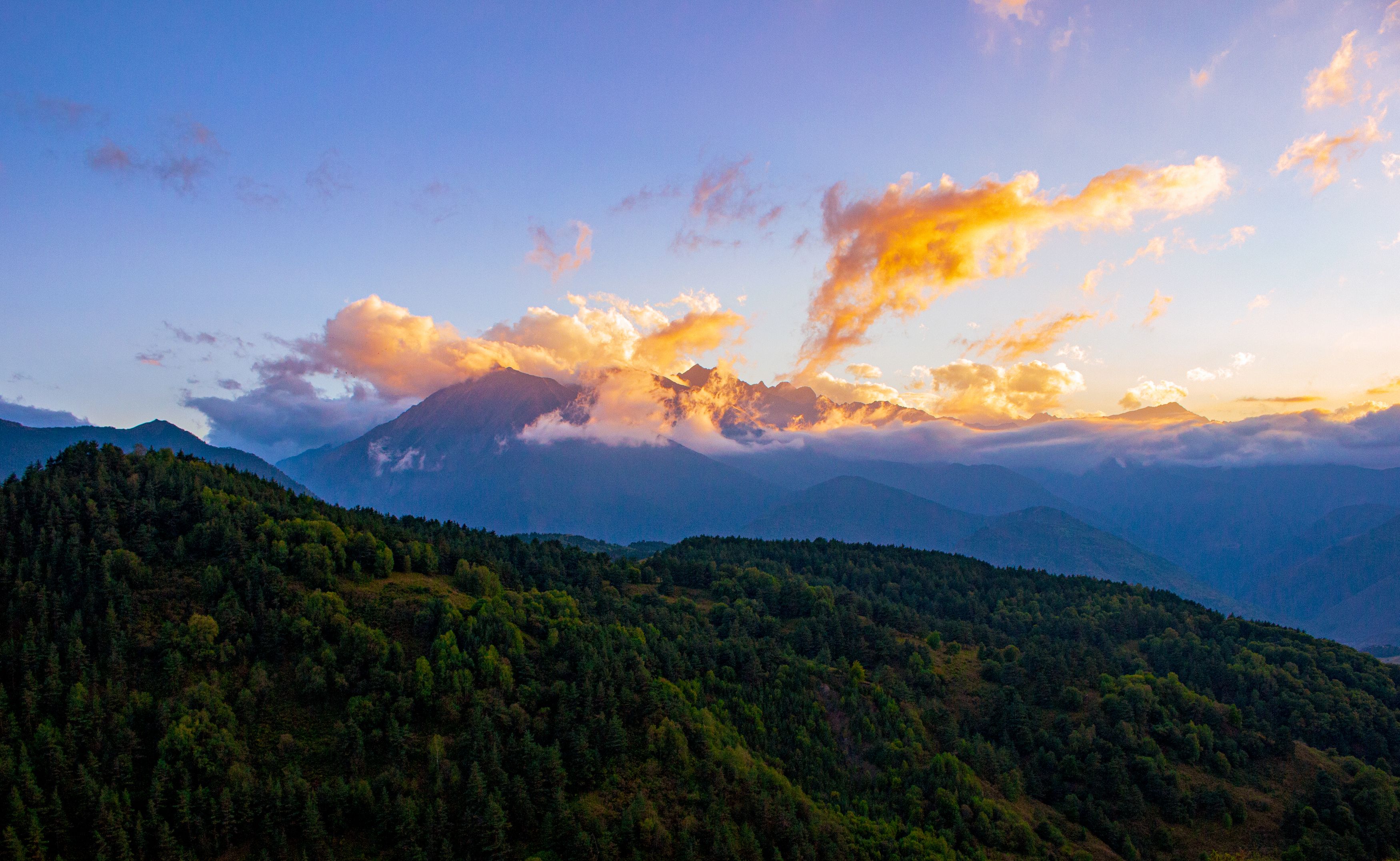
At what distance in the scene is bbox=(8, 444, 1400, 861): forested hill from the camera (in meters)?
86.8

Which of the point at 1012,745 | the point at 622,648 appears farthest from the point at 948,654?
the point at 622,648

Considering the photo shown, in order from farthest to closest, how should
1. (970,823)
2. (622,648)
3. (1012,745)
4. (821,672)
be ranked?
(821,672), (1012,745), (622,648), (970,823)

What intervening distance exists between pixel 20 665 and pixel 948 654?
190241 mm

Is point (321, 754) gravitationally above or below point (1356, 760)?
above

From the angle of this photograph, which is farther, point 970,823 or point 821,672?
point 821,672

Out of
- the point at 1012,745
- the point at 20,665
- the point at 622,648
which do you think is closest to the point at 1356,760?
the point at 1012,745

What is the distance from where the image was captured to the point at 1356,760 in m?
137

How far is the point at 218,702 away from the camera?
309ft

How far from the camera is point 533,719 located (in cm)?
10906

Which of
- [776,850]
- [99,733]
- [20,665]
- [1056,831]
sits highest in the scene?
[20,665]

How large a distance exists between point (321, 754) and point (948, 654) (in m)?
153

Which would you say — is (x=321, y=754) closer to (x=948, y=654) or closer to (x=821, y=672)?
(x=821, y=672)

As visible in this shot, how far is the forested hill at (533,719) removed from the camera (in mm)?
86750

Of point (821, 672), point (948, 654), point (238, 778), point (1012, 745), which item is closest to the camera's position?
point (238, 778)
